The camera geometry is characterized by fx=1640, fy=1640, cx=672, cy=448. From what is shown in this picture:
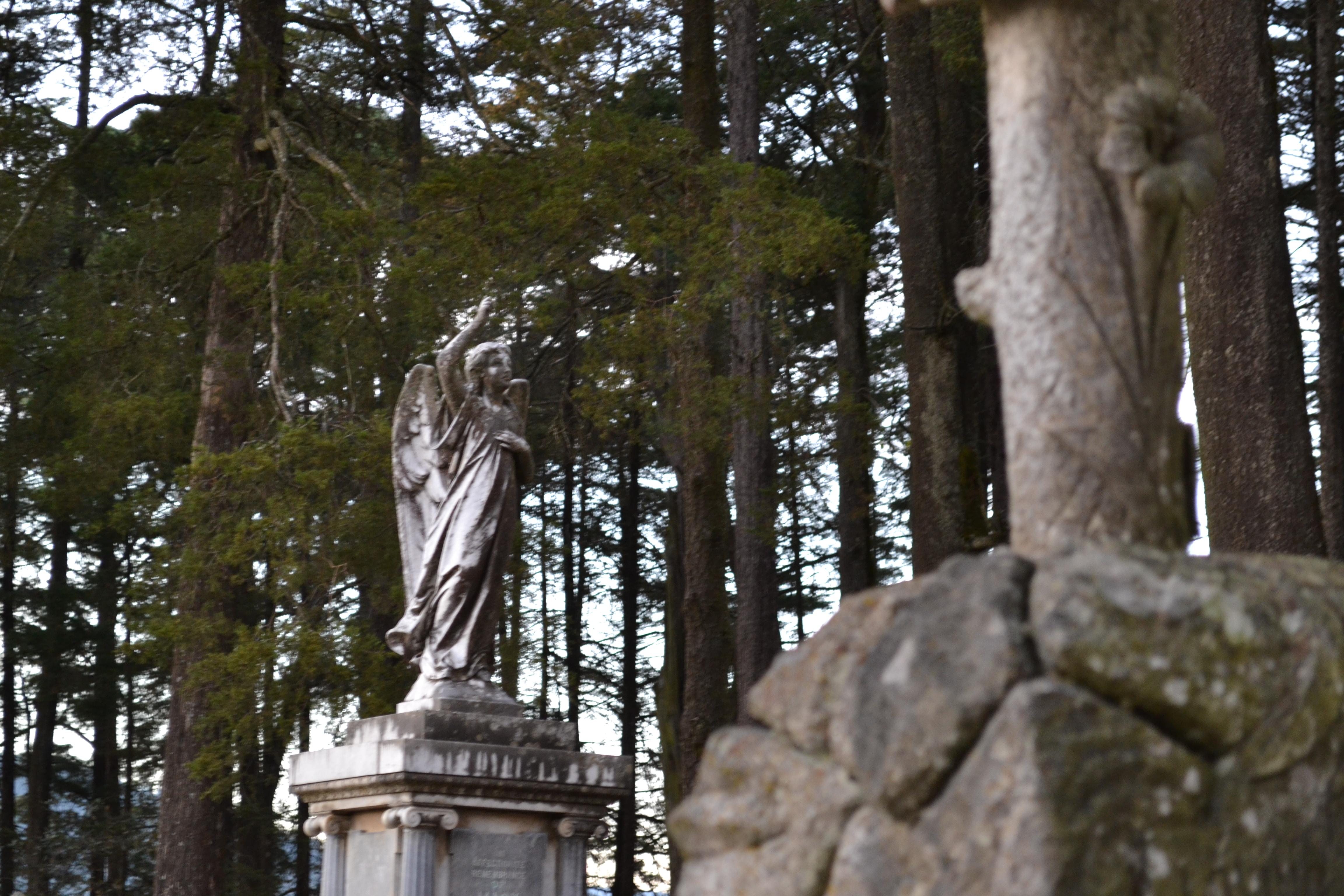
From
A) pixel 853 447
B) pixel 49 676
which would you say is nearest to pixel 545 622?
pixel 49 676

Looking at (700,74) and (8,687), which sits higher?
(700,74)

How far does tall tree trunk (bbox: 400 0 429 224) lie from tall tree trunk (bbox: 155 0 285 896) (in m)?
1.38

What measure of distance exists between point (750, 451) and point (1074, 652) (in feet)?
46.7

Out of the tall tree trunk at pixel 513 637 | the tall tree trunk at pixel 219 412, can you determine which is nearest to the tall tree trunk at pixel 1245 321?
the tall tree trunk at pixel 219 412

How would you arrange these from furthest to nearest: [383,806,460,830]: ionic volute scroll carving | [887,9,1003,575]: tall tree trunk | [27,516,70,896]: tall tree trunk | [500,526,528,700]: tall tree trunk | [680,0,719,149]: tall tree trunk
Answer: [27,516,70,896]: tall tree trunk < [500,526,528,700]: tall tree trunk < [680,0,719,149]: tall tree trunk < [887,9,1003,575]: tall tree trunk < [383,806,460,830]: ionic volute scroll carving

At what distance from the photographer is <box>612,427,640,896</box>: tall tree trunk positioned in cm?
2691

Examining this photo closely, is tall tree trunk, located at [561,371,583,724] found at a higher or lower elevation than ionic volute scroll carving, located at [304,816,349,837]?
higher

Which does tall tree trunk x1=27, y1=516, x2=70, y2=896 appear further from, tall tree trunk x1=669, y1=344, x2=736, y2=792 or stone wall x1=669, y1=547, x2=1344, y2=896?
stone wall x1=669, y1=547, x2=1344, y2=896

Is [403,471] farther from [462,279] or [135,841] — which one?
[135,841]

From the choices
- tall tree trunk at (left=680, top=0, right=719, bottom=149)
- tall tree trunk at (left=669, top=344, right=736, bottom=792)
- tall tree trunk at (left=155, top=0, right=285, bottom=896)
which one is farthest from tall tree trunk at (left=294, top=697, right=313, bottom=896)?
tall tree trunk at (left=680, top=0, right=719, bottom=149)

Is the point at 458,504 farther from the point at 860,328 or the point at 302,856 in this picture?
the point at 302,856

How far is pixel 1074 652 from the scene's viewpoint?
2.88 metres

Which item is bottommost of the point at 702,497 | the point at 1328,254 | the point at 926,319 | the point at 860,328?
the point at 702,497

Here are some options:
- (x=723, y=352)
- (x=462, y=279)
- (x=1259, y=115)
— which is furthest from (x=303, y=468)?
(x=723, y=352)
